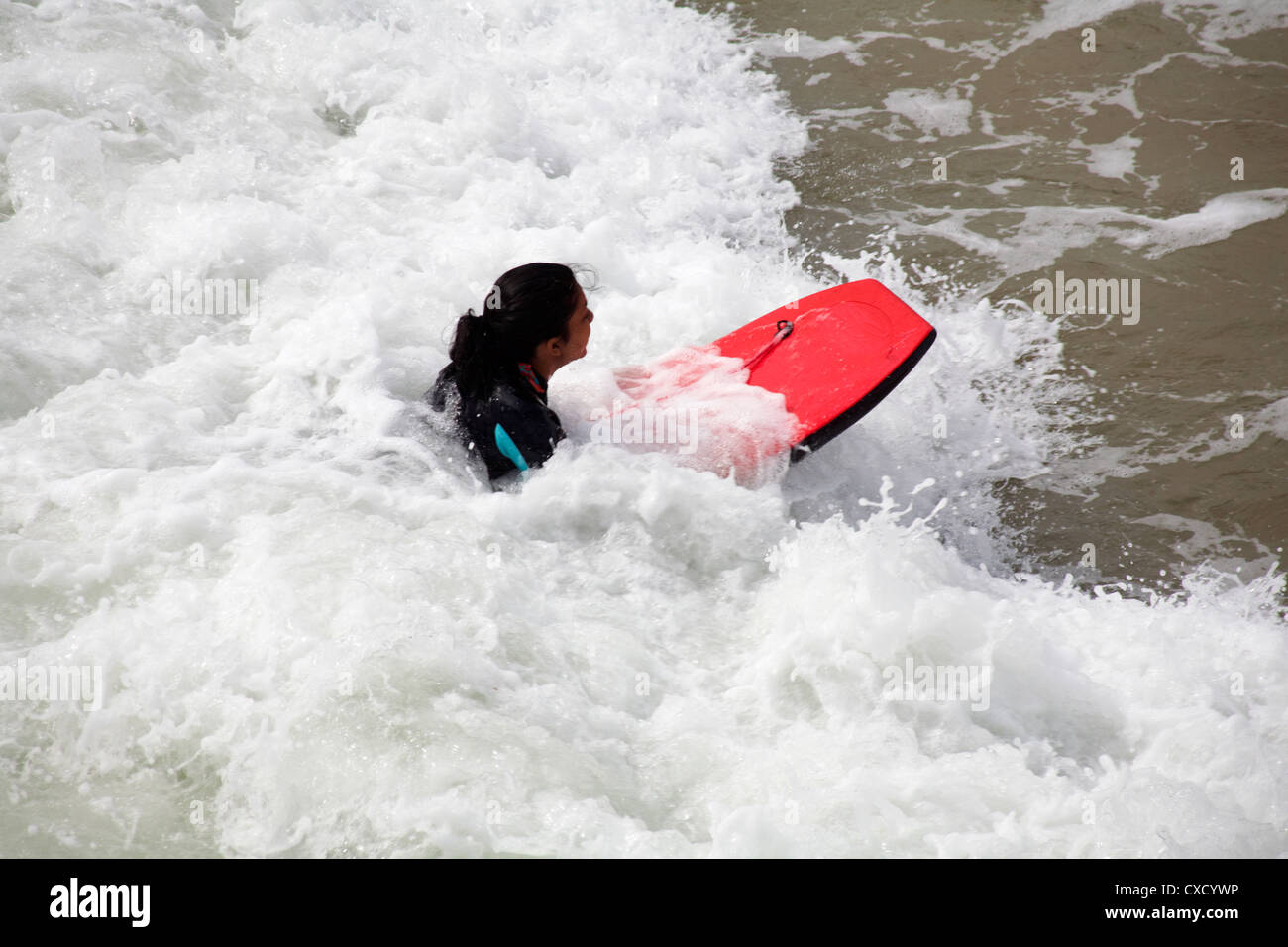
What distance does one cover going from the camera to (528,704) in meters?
2.83

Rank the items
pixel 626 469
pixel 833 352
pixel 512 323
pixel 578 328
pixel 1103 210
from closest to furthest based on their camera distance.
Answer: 1. pixel 512 323
2. pixel 578 328
3. pixel 626 469
4. pixel 833 352
5. pixel 1103 210

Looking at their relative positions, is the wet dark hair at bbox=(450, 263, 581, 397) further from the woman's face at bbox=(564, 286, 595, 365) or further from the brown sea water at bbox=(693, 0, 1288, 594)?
the brown sea water at bbox=(693, 0, 1288, 594)

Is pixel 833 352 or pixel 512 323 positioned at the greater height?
pixel 512 323

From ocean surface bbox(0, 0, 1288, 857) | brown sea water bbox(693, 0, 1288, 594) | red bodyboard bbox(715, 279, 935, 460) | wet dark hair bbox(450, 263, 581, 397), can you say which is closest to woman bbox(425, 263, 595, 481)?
wet dark hair bbox(450, 263, 581, 397)

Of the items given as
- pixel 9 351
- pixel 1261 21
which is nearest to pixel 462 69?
pixel 9 351

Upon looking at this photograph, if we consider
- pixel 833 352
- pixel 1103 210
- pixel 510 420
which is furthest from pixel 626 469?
pixel 1103 210

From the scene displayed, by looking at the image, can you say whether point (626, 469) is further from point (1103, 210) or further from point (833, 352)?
point (1103, 210)

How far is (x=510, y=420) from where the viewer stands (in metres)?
3.51

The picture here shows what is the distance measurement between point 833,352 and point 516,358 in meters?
1.40

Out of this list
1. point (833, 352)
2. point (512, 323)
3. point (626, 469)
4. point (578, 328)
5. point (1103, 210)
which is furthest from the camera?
point (1103, 210)

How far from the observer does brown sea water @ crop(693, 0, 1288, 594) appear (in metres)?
4.14

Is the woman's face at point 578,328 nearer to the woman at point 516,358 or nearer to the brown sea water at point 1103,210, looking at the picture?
the woman at point 516,358

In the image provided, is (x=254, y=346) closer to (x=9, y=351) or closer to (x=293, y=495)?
(x=9, y=351)

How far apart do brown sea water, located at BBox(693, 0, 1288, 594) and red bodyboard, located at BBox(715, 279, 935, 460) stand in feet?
2.34
